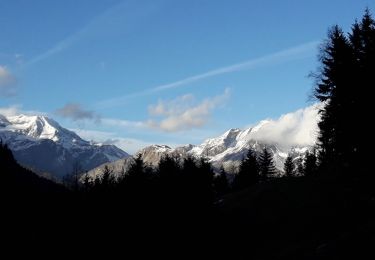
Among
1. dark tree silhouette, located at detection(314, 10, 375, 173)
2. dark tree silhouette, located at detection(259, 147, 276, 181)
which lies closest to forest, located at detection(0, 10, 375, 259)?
dark tree silhouette, located at detection(314, 10, 375, 173)

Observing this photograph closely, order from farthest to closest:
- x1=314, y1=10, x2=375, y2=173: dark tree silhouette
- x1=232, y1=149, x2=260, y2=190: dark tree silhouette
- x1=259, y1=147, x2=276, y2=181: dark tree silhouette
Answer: x1=259, y1=147, x2=276, y2=181: dark tree silhouette, x1=232, y1=149, x2=260, y2=190: dark tree silhouette, x1=314, y1=10, x2=375, y2=173: dark tree silhouette

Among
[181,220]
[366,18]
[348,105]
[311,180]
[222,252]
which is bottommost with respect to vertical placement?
[222,252]

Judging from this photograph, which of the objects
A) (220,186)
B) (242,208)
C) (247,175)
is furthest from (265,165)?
(242,208)

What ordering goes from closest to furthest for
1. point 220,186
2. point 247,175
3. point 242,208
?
1. point 242,208
2. point 247,175
3. point 220,186

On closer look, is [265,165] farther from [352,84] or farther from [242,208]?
[352,84]

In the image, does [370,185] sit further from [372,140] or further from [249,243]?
[249,243]

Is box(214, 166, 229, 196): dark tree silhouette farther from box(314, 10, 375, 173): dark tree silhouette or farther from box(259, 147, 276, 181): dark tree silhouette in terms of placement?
box(314, 10, 375, 173): dark tree silhouette

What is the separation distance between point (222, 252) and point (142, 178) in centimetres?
1382

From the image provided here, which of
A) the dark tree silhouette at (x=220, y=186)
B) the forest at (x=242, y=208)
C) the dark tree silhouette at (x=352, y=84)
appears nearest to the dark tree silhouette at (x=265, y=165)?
the dark tree silhouette at (x=220, y=186)

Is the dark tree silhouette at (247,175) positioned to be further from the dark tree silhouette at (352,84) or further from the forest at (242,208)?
the dark tree silhouette at (352,84)

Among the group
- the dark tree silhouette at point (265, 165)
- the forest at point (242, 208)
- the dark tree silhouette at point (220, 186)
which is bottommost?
the forest at point (242, 208)

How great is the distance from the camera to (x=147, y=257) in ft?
161

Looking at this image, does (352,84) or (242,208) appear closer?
(352,84)

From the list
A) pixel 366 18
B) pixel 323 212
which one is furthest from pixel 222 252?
pixel 366 18
